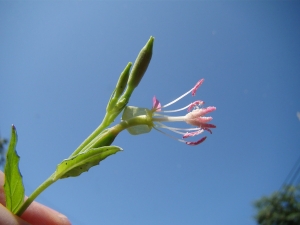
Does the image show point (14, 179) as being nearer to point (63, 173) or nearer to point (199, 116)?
point (63, 173)

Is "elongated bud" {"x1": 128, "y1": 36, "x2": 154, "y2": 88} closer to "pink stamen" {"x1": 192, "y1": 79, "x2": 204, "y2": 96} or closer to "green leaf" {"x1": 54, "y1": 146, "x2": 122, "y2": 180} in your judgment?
"pink stamen" {"x1": 192, "y1": 79, "x2": 204, "y2": 96}

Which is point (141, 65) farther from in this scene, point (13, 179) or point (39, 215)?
point (39, 215)

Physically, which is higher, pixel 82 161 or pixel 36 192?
pixel 82 161

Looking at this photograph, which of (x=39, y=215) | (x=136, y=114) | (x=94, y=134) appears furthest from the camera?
(x=39, y=215)

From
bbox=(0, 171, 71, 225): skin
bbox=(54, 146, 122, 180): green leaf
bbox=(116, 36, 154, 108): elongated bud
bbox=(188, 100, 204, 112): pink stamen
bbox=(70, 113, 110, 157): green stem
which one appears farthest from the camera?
bbox=(0, 171, 71, 225): skin

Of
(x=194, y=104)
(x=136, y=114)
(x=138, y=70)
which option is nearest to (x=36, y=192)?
(x=136, y=114)

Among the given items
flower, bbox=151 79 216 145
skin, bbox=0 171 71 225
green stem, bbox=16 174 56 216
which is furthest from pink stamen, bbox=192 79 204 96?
skin, bbox=0 171 71 225

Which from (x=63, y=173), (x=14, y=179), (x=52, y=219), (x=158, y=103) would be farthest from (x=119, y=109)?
(x=52, y=219)

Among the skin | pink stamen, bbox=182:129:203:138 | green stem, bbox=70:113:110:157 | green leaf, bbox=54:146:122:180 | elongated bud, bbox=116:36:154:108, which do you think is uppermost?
elongated bud, bbox=116:36:154:108
